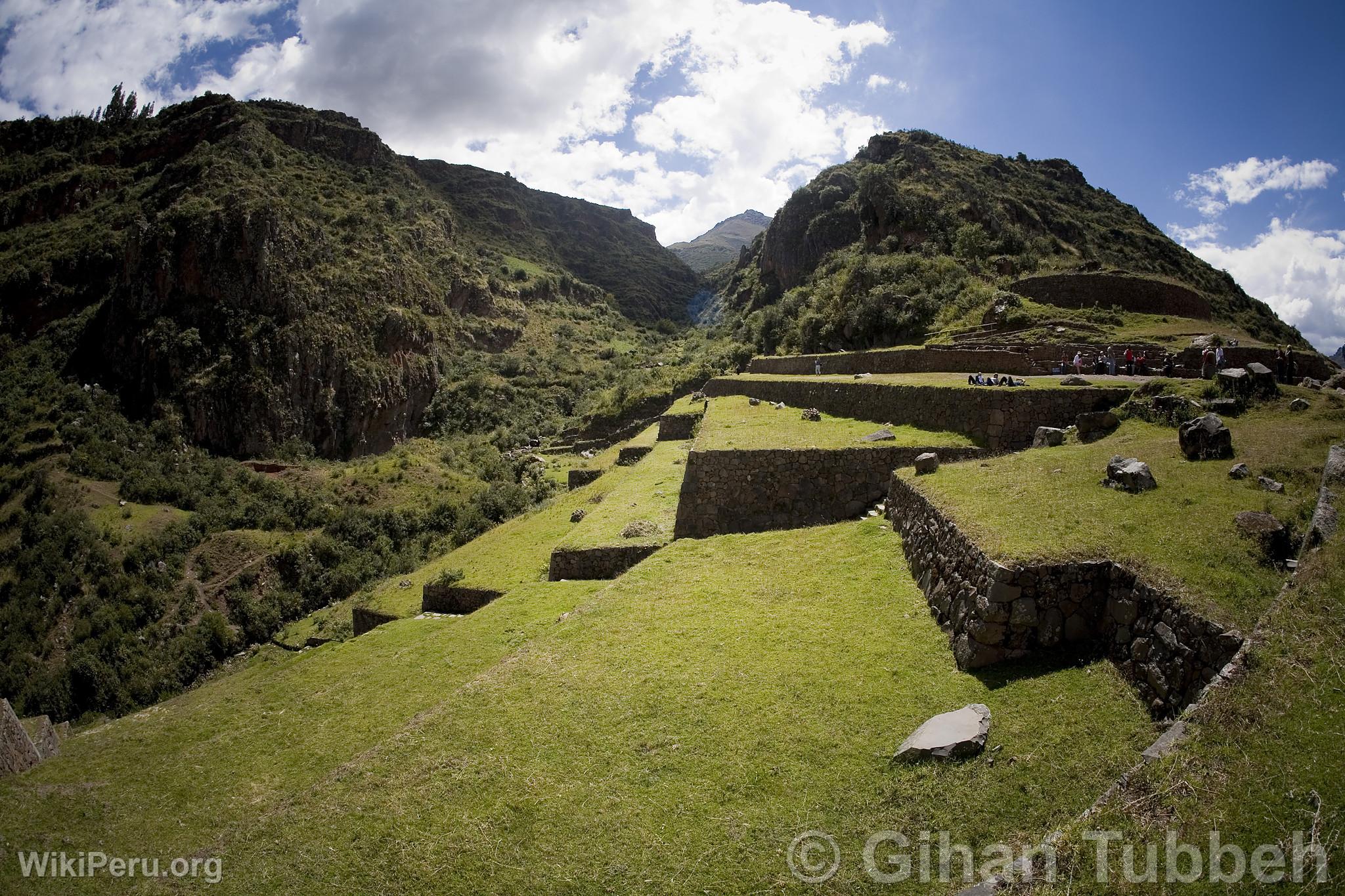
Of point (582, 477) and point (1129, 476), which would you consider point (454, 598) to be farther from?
point (582, 477)

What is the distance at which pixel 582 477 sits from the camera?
30.0m

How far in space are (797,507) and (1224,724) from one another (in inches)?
364

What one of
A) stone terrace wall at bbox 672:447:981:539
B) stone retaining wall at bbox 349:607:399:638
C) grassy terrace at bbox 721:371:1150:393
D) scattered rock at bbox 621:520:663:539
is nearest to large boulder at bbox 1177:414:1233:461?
stone terrace wall at bbox 672:447:981:539

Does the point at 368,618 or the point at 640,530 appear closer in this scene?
the point at 640,530

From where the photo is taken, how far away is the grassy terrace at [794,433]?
44.6 feet

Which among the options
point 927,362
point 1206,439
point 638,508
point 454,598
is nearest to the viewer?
point 1206,439

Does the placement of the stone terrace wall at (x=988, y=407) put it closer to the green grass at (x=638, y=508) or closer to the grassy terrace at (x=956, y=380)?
the grassy terrace at (x=956, y=380)

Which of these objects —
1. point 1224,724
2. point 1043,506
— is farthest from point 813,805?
point 1043,506

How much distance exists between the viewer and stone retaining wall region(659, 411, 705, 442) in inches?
1128

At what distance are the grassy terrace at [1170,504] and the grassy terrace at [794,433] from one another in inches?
123

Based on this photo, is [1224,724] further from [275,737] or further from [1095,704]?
[275,737]

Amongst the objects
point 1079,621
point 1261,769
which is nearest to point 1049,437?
point 1079,621

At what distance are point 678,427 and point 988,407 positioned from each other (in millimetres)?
17025

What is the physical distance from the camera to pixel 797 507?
530 inches
